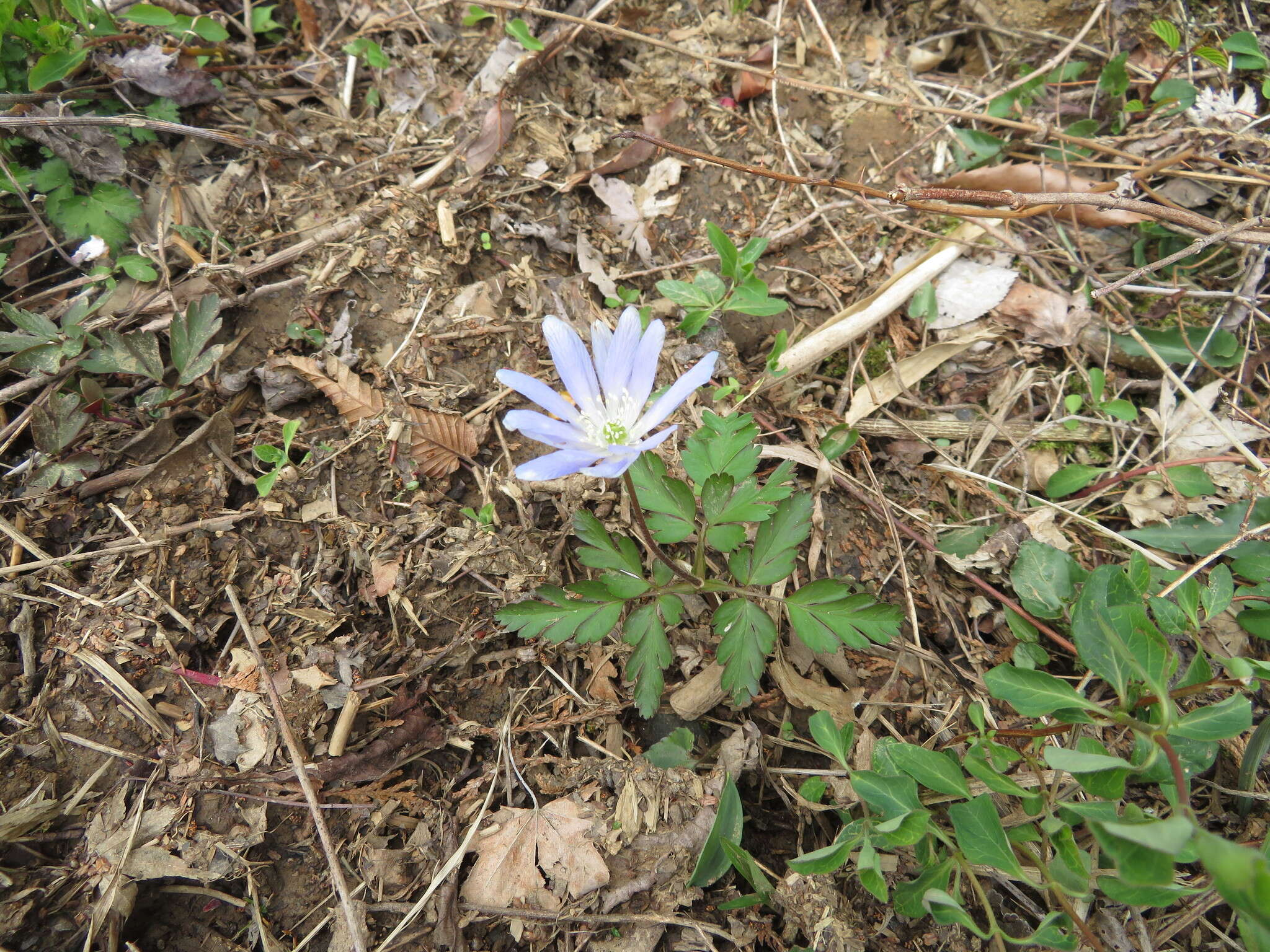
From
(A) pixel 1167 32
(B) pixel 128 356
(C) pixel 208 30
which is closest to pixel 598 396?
(B) pixel 128 356

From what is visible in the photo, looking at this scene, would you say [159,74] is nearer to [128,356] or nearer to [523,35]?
[128,356]

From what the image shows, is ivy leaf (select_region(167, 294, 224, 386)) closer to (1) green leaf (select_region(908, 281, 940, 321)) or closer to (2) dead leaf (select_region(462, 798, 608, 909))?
(2) dead leaf (select_region(462, 798, 608, 909))

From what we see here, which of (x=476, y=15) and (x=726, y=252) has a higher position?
(x=476, y=15)

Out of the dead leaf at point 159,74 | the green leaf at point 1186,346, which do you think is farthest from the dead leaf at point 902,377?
the dead leaf at point 159,74

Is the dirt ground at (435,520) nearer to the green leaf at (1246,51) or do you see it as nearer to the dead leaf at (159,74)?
the dead leaf at (159,74)

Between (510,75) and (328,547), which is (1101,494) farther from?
(510,75)
